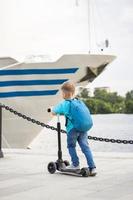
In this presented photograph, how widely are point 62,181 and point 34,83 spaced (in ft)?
27.2

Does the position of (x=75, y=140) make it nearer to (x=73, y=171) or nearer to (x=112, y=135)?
(x=73, y=171)

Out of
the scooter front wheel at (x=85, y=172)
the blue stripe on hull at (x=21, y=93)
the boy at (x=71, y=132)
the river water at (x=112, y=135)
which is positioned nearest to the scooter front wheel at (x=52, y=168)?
the boy at (x=71, y=132)

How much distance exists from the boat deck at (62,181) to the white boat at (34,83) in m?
5.73

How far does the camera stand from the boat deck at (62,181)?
632 cm

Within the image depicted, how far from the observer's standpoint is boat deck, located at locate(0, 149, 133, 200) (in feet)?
20.7

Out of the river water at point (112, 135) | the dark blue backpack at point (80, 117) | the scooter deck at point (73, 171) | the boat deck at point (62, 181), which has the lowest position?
the river water at point (112, 135)

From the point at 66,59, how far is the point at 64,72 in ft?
1.20

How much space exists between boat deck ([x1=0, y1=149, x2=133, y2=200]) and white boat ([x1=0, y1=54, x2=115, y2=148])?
573 centimetres

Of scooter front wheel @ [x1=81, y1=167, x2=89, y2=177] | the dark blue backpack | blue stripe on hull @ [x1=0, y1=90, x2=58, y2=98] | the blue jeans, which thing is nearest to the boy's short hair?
the dark blue backpack

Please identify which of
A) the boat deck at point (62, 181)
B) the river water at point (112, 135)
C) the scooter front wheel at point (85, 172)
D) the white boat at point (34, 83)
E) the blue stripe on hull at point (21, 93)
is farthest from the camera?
the river water at point (112, 135)

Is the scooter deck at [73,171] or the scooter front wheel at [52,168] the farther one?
the scooter front wheel at [52,168]

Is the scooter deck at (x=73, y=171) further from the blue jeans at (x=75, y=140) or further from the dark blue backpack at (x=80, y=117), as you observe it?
the dark blue backpack at (x=80, y=117)

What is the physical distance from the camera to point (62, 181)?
7.30m

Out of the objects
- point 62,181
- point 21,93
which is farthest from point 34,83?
point 62,181
